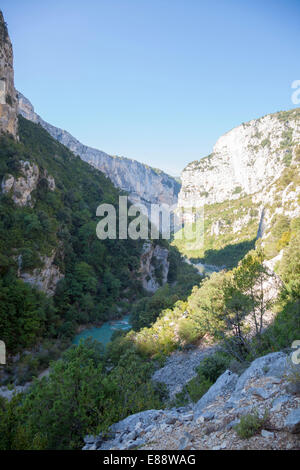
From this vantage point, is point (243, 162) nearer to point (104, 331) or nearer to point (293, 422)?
point (104, 331)

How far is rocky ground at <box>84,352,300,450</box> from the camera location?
3824 mm

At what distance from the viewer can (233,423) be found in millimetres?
4395

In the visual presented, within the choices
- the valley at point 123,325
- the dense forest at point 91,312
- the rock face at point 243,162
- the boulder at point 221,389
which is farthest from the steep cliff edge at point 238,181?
the boulder at point 221,389

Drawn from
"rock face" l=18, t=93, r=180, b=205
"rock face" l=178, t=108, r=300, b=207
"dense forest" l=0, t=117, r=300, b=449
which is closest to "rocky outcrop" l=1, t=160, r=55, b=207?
"dense forest" l=0, t=117, r=300, b=449

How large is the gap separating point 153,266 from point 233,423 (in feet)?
157

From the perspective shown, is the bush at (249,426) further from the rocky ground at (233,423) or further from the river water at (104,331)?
the river water at (104,331)

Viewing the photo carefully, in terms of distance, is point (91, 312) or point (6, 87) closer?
point (6, 87)

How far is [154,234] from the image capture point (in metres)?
55.2

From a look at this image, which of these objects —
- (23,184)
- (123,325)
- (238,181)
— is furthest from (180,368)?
(238,181)

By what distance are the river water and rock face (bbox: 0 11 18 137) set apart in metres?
28.4

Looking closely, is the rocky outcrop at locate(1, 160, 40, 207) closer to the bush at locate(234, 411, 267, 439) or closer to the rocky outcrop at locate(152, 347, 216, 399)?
the rocky outcrop at locate(152, 347, 216, 399)

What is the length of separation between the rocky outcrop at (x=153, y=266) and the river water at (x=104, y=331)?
12448 mm
